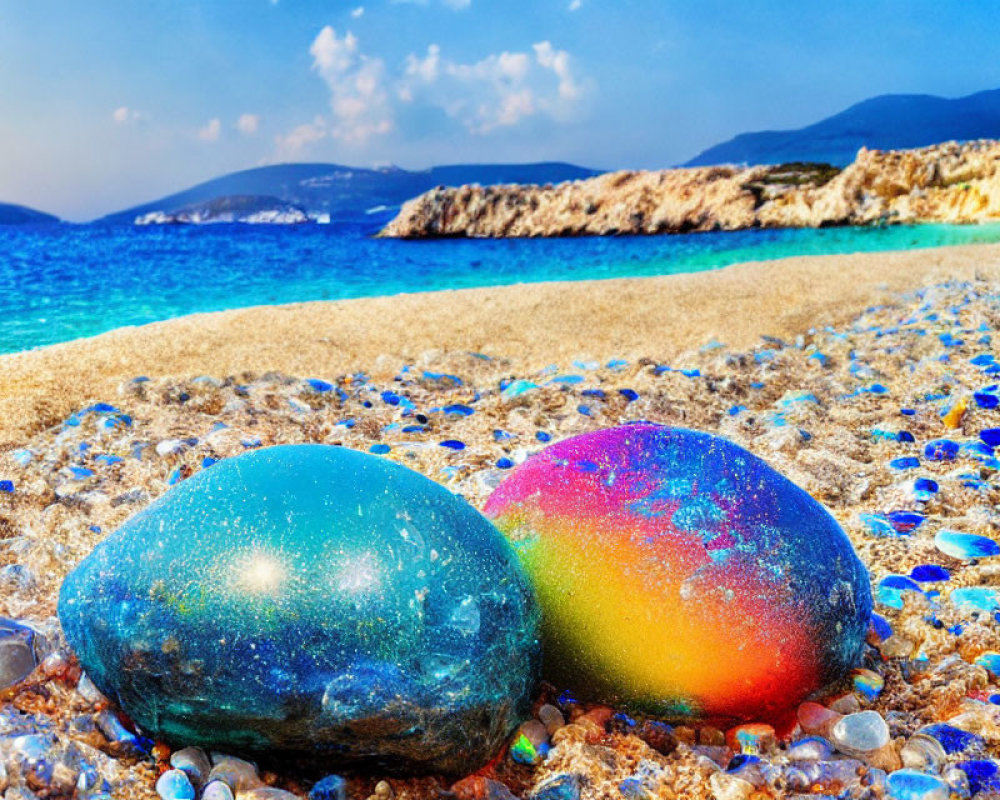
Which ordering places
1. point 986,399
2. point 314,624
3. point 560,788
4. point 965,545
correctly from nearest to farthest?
1. point 314,624
2. point 560,788
3. point 965,545
4. point 986,399

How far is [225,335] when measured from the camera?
6422mm

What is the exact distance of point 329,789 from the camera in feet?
5.57

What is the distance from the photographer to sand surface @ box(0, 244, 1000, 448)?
17.4 ft

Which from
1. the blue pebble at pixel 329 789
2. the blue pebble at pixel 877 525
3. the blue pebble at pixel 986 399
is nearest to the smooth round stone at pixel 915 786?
the blue pebble at pixel 329 789

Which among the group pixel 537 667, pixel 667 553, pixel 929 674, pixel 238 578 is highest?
pixel 238 578

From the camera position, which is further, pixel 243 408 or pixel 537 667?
pixel 243 408

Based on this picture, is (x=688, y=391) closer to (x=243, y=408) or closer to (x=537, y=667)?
(x=243, y=408)

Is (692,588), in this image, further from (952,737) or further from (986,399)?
(986,399)

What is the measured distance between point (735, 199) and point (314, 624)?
144 feet

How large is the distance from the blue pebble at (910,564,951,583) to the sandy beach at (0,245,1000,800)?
12 millimetres

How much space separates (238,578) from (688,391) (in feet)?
12.2

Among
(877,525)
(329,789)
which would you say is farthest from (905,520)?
(329,789)

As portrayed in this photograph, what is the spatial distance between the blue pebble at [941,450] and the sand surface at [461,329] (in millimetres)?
2375

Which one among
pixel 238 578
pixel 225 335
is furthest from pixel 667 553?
pixel 225 335
